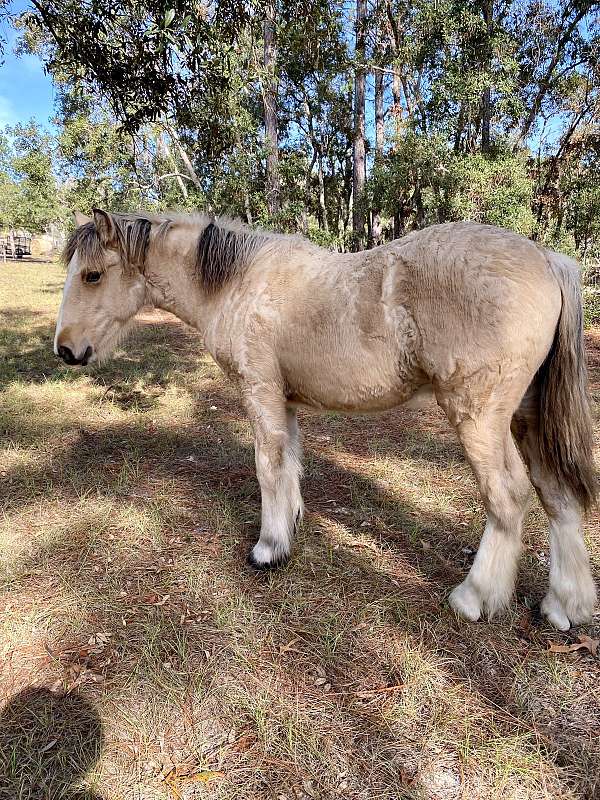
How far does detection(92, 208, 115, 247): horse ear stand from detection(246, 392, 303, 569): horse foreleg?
4.59 ft

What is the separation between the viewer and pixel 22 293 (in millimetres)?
16984

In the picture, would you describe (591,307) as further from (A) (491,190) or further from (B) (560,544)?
(B) (560,544)

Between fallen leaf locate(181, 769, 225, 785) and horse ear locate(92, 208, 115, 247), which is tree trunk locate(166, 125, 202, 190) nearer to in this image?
horse ear locate(92, 208, 115, 247)

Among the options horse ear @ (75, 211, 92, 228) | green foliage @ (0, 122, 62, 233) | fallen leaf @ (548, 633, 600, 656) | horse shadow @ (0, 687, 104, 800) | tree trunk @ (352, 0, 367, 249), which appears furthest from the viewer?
green foliage @ (0, 122, 62, 233)

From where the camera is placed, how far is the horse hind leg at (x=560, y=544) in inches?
95.2

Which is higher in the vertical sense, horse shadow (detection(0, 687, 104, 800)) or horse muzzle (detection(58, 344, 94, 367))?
horse muzzle (detection(58, 344, 94, 367))

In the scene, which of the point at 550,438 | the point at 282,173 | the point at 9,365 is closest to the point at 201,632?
the point at 550,438

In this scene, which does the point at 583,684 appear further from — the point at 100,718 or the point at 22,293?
the point at 22,293

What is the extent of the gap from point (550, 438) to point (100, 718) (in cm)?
250

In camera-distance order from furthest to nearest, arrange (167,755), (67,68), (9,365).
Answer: (9,365) < (67,68) < (167,755)

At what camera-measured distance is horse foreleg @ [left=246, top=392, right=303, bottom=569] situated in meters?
2.84

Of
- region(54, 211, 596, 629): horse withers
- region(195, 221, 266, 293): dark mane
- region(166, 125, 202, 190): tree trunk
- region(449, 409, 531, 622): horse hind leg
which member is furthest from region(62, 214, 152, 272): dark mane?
region(166, 125, 202, 190): tree trunk

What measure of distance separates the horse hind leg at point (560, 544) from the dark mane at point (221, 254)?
1894 millimetres

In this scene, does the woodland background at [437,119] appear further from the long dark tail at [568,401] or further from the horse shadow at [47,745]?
the horse shadow at [47,745]
